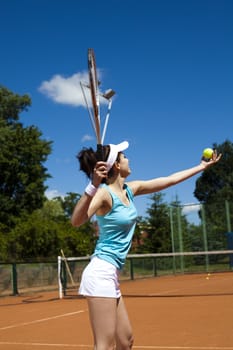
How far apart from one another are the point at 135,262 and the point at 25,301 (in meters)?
9.17

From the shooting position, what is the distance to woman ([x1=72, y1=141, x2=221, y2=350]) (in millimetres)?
3410

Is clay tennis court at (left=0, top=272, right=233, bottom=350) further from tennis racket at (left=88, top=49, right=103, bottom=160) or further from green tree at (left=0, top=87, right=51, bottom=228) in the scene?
green tree at (left=0, top=87, right=51, bottom=228)

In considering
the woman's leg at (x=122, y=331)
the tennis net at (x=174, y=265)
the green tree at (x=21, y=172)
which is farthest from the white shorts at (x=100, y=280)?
the green tree at (x=21, y=172)

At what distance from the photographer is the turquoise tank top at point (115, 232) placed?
351cm

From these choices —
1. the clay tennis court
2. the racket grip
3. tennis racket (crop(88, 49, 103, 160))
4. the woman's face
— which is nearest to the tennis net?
the clay tennis court

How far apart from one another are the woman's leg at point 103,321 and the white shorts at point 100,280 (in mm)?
39

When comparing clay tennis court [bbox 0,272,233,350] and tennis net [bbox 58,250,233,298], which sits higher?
tennis net [bbox 58,250,233,298]

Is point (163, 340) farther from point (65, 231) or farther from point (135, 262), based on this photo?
point (65, 231)

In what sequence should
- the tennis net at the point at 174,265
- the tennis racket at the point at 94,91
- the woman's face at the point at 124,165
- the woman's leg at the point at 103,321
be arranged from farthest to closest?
the tennis net at the point at 174,265, the tennis racket at the point at 94,91, the woman's face at the point at 124,165, the woman's leg at the point at 103,321

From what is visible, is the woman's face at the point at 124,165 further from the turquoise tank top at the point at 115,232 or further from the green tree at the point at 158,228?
the green tree at the point at 158,228

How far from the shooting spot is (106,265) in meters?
3.49

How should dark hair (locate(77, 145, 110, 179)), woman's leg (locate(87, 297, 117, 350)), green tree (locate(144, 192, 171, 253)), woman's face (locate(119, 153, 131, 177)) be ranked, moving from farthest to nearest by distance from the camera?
1. green tree (locate(144, 192, 171, 253))
2. woman's face (locate(119, 153, 131, 177))
3. dark hair (locate(77, 145, 110, 179))
4. woman's leg (locate(87, 297, 117, 350))

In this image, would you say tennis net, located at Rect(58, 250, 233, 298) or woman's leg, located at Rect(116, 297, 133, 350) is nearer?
woman's leg, located at Rect(116, 297, 133, 350)

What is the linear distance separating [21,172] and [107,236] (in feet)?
105
